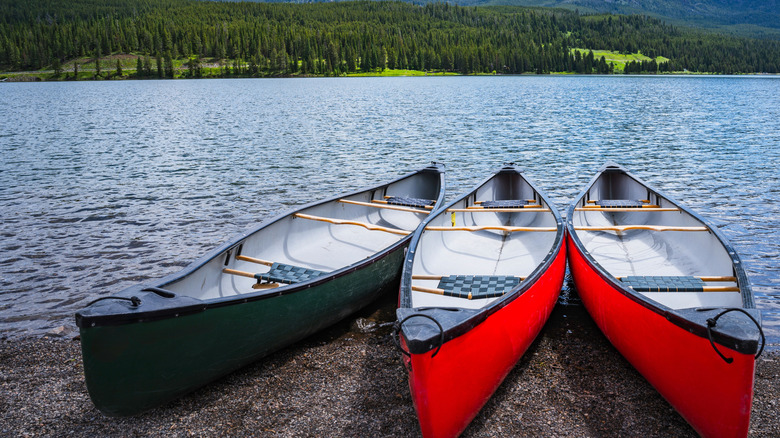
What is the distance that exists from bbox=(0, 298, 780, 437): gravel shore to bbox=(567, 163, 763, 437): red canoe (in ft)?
1.67

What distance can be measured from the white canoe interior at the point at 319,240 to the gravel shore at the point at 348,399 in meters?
1.44

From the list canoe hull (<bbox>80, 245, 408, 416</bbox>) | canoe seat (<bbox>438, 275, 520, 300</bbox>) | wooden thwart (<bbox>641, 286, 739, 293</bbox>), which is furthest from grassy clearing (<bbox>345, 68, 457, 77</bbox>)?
wooden thwart (<bbox>641, 286, 739, 293</bbox>)

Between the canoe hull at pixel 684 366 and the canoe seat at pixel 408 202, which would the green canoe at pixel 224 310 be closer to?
the canoe seat at pixel 408 202

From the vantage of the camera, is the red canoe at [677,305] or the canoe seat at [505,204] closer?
the red canoe at [677,305]

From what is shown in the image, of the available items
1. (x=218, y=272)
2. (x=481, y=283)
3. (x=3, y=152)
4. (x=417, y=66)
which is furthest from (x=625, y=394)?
(x=417, y=66)

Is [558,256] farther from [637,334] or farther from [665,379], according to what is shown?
[665,379]

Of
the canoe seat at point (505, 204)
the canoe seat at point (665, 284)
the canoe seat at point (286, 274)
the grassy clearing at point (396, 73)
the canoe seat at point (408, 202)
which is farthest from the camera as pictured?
the grassy clearing at point (396, 73)

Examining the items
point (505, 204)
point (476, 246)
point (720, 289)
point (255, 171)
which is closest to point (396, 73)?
point (255, 171)

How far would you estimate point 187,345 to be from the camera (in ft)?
20.9

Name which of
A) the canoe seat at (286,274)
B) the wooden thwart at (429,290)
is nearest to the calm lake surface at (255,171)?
the canoe seat at (286,274)

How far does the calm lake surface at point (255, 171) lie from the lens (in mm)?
12297

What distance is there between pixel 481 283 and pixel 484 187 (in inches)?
235

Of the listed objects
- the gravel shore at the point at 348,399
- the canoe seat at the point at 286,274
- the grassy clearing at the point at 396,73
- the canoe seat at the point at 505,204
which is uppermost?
the grassy clearing at the point at 396,73

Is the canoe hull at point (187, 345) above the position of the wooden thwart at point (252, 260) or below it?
below
